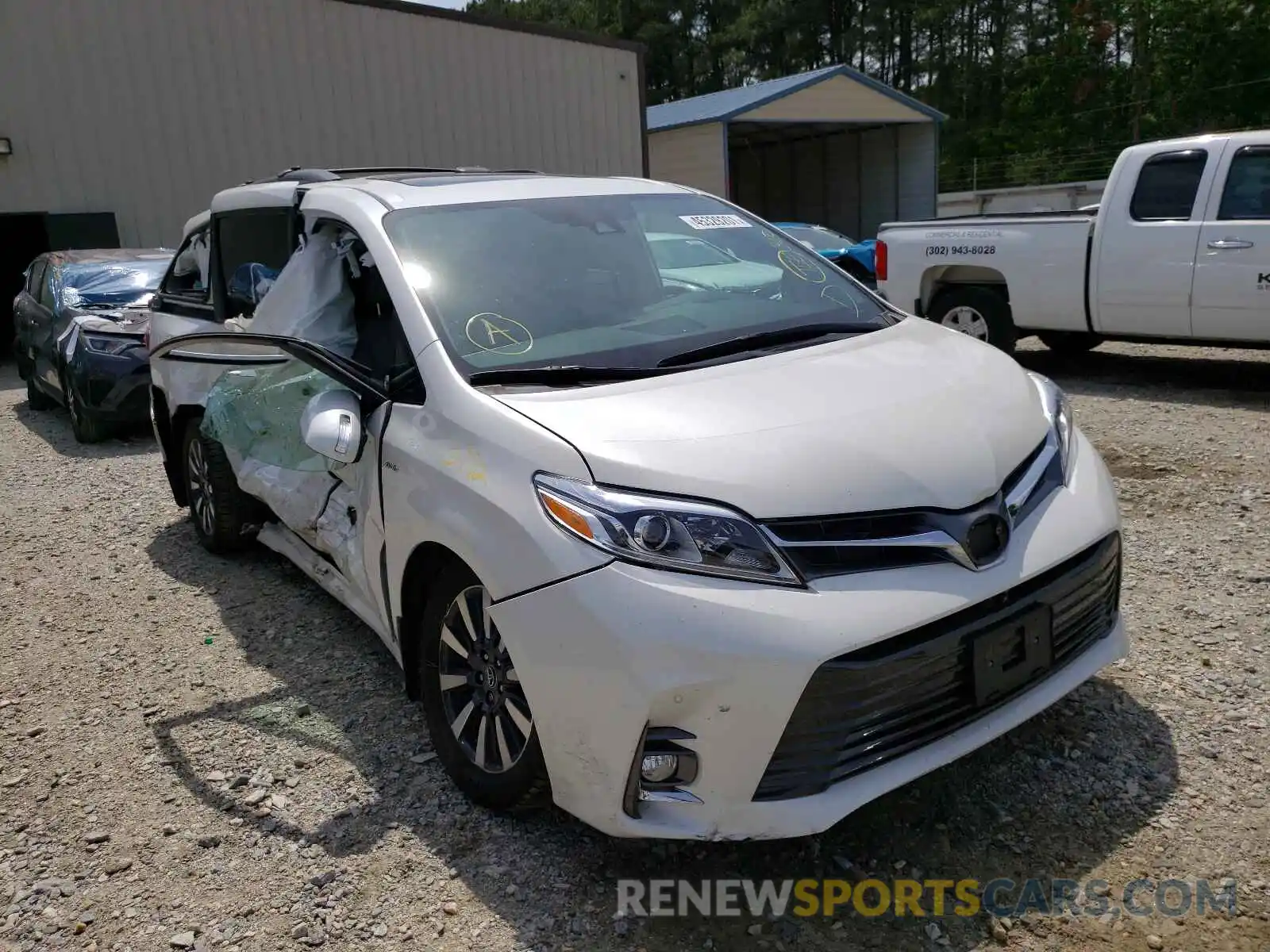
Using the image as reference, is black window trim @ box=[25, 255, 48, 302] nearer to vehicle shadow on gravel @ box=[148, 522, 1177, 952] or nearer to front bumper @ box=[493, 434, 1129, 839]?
vehicle shadow on gravel @ box=[148, 522, 1177, 952]

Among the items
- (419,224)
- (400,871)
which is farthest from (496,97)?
(400,871)

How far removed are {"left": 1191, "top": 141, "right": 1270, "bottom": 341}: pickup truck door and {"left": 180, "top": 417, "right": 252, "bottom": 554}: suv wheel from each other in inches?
263

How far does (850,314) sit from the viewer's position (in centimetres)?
365

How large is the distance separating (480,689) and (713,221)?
6.93 ft

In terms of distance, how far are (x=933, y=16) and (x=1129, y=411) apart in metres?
42.1

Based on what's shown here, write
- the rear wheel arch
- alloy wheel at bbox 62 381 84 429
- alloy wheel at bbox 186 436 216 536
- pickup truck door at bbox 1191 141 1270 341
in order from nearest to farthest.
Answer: alloy wheel at bbox 186 436 216 536
the rear wheel arch
pickup truck door at bbox 1191 141 1270 341
alloy wheel at bbox 62 381 84 429

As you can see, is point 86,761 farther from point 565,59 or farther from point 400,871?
point 565,59

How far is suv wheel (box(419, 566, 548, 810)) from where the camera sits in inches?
108

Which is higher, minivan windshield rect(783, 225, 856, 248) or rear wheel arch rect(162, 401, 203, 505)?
minivan windshield rect(783, 225, 856, 248)

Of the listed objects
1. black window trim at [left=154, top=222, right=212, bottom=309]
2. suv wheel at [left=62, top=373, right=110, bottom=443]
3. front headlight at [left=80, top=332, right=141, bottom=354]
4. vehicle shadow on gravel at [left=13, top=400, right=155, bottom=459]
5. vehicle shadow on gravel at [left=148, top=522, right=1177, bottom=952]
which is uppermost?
black window trim at [left=154, top=222, right=212, bottom=309]

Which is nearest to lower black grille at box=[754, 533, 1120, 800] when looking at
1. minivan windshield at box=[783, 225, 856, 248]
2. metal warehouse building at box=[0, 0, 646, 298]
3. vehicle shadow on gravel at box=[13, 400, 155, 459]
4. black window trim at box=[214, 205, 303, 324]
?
black window trim at box=[214, 205, 303, 324]

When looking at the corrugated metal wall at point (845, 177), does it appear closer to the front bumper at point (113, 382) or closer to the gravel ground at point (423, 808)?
the front bumper at point (113, 382)

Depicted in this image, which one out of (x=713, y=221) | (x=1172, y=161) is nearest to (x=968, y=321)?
(x=1172, y=161)

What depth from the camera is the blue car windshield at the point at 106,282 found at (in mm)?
9570
